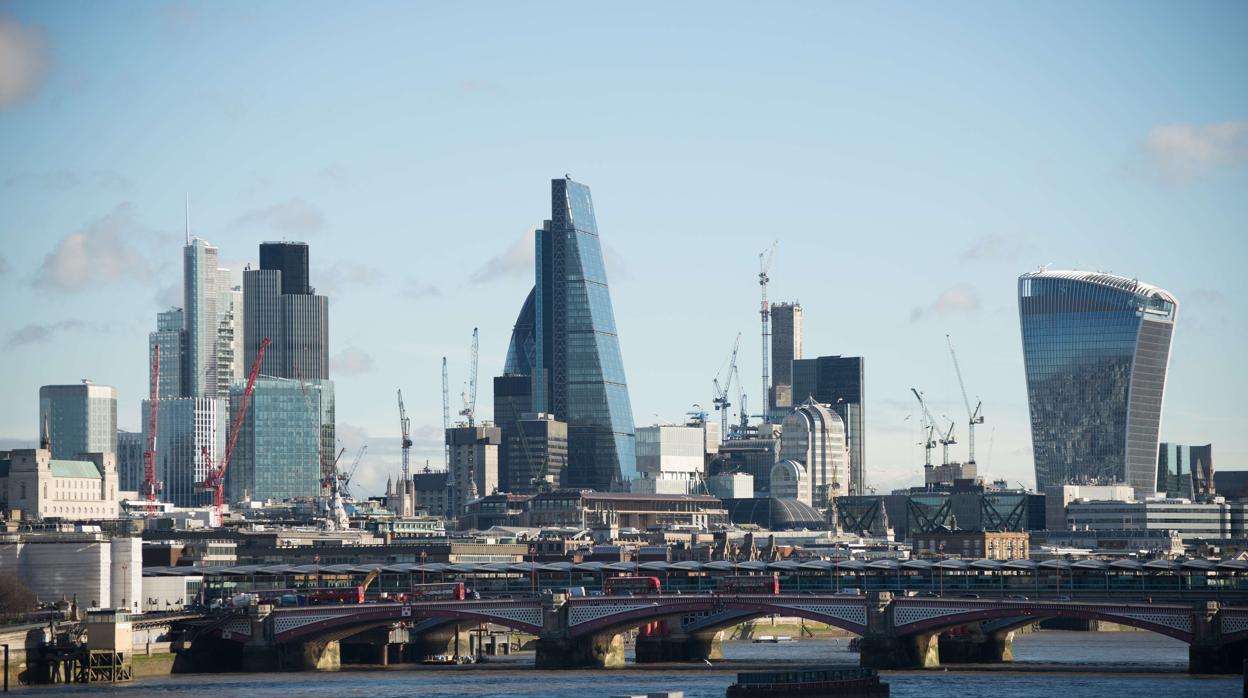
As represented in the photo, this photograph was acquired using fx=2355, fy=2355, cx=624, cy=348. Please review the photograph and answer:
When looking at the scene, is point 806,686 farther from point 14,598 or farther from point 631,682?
point 14,598

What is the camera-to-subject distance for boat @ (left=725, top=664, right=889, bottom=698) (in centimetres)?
13538

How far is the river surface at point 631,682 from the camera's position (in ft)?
473

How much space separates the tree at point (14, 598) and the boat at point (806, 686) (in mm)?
71497

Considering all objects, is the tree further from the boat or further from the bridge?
the boat

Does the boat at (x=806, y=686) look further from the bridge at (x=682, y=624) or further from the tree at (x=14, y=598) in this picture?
the tree at (x=14, y=598)

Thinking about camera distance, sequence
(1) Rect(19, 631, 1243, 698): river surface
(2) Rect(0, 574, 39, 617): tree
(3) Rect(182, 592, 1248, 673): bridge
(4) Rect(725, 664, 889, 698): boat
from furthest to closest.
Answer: (2) Rect(0, 574, 39, 617): tree < (3) Rect(182, 592, 1248, 673): bridge < (1) Rect(19, 631, 1243, 698): river surface < (4) Rect(725, 664, 889, 698): boat

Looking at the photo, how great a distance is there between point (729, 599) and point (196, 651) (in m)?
40.3

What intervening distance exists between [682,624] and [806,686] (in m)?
49.5

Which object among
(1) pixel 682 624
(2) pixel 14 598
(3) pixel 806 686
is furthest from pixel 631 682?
(2) pixel 14 598

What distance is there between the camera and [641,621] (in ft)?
555

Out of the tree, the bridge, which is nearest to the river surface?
the bridge

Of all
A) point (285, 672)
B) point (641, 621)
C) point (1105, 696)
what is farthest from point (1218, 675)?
point (285, 672)

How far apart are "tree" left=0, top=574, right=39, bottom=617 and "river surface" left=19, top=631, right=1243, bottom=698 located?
2527cm

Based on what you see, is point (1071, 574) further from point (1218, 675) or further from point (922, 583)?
point (1218, 675)
